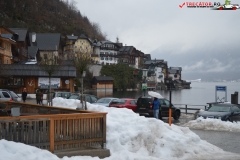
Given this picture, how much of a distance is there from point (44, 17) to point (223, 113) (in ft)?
417

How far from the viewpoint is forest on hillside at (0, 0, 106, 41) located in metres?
120

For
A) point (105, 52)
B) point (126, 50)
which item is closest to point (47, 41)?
point (105, 52)

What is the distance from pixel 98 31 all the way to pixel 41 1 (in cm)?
4101

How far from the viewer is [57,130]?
1131 centimetres

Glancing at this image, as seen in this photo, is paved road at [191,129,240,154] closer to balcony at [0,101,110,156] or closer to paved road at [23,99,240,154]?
paved road at [23,99,240,154]

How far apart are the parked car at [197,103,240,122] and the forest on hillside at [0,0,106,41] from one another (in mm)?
87498

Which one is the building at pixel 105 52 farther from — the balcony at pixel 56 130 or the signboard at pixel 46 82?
the balcony at pixel 56 130

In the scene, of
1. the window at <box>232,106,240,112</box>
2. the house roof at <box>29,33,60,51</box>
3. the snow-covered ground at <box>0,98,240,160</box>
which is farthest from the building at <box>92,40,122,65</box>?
the snow-covered ground at <box>0,98,240,160</box>

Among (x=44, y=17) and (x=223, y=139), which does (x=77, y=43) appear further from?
(x=223, y=139)

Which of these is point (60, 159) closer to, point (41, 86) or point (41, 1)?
point (41, 86)

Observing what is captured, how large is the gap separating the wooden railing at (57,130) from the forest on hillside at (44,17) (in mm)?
96633

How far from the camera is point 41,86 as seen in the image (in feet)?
169

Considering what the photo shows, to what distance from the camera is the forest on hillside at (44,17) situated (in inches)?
4724

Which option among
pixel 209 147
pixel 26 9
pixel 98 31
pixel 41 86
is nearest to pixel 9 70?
pixel 41 86
